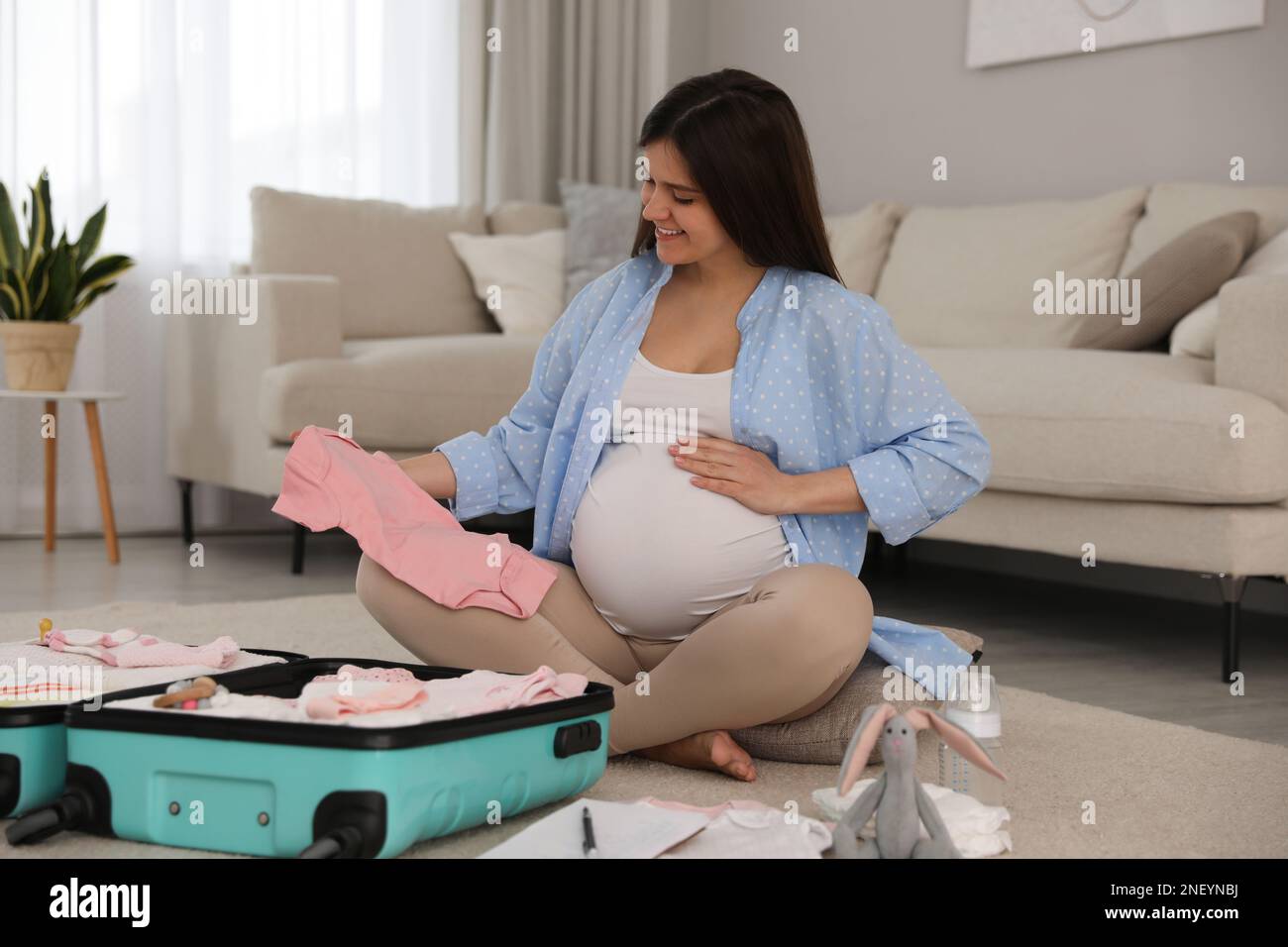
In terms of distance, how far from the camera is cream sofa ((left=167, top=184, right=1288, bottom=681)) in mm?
2275

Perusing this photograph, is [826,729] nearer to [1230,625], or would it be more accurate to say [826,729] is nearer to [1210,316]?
[1230,625]

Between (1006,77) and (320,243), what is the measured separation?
73.6 inches

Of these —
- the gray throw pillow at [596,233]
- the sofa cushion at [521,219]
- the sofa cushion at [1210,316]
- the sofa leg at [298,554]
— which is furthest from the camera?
the sofa cushion at [521,219]

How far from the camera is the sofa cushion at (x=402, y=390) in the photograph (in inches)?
125

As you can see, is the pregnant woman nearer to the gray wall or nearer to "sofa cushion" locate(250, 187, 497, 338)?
the gray wall

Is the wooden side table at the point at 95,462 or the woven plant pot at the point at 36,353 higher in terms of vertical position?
the woven plant pot at the point at 36,353

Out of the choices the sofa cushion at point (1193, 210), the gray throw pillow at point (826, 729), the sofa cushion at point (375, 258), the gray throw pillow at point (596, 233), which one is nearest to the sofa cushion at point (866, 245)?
the gray throw pillow at point (596, 233)

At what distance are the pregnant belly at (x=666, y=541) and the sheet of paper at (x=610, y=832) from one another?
346 mm

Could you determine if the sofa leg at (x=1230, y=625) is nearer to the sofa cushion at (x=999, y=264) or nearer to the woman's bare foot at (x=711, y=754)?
the sofa cushion at (x=999, y=264)

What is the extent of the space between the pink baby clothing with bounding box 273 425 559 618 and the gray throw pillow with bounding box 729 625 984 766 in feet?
1.00

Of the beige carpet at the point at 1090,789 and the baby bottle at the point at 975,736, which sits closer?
the beige carpet at the point at 1090,789

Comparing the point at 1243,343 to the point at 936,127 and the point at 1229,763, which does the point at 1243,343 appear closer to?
the point at 1229,763

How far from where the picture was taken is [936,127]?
400cm
